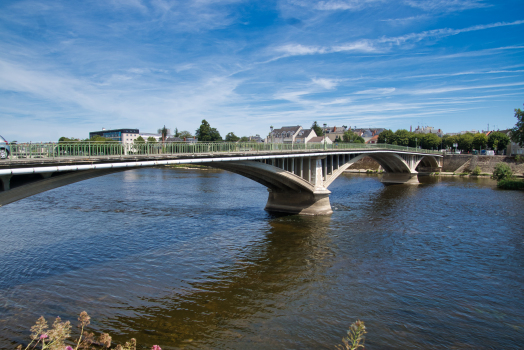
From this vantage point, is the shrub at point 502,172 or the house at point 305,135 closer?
the shrub at point 502,172

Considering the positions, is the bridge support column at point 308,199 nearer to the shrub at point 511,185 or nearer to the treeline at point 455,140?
the shrub at point 511,185

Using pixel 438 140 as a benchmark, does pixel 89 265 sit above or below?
below

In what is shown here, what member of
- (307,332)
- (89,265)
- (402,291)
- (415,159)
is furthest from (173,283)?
(415,159)

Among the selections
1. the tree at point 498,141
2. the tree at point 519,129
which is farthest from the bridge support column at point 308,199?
the tree at point 498,141

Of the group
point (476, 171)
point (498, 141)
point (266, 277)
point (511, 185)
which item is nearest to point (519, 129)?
point (476, 171)

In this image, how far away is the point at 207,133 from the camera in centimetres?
10931

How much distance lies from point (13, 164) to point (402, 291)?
1705 centimetres

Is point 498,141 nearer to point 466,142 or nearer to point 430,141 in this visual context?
point 466,142

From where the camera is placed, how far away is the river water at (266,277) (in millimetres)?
12055

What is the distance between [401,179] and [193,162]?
171ft

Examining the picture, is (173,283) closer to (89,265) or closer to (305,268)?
(89,265)

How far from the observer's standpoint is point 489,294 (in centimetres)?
1509

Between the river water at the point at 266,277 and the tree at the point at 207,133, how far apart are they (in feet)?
255

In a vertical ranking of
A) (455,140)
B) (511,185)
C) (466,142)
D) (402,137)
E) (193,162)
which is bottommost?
(511,185)
